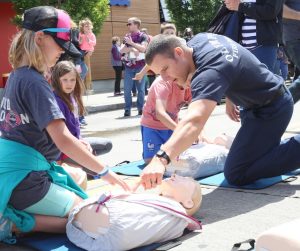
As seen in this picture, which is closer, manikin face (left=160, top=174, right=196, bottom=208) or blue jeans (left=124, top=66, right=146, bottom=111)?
manikin face (left=160, top=174, right=196, bottom=208)

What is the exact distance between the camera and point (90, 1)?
11.9m

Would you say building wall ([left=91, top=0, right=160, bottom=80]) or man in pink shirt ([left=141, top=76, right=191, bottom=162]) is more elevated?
man in pink shirt ([left=141, top=76, right=191, bottom=162])

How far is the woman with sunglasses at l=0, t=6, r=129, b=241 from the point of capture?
2.88 meters

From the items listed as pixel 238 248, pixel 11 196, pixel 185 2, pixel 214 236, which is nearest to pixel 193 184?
pixel 214 236

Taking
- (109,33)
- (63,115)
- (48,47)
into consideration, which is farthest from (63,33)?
(109,33)

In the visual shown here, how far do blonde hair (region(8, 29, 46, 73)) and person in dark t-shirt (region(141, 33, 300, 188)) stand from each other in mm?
714

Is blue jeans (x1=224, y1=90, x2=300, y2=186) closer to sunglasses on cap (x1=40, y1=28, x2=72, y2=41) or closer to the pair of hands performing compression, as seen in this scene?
the pair of hands performing compression

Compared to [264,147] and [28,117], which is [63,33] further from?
[264,147]

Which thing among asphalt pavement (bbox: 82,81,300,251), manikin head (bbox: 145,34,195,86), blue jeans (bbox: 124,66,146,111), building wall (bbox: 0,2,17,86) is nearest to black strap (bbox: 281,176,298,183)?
asphalt pavement (bbox: 82,81,300,251)

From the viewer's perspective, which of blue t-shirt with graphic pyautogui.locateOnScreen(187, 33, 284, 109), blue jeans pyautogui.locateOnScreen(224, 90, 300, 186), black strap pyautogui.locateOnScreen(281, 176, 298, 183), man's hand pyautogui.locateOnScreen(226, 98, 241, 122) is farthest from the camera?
man's hand pyautogui.locateOnScreen(226, 98, 241, 122)

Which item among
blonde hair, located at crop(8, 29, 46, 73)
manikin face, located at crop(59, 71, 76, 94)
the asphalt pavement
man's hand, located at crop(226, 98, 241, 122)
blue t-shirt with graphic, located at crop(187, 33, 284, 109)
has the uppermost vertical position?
blonde hair, located at crop(8, 29, 46, 73)

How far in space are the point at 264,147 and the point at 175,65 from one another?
1.09 metres

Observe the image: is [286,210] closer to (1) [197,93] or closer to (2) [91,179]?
(1) [197,93]

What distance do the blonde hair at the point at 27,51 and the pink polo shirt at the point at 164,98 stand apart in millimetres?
1807
